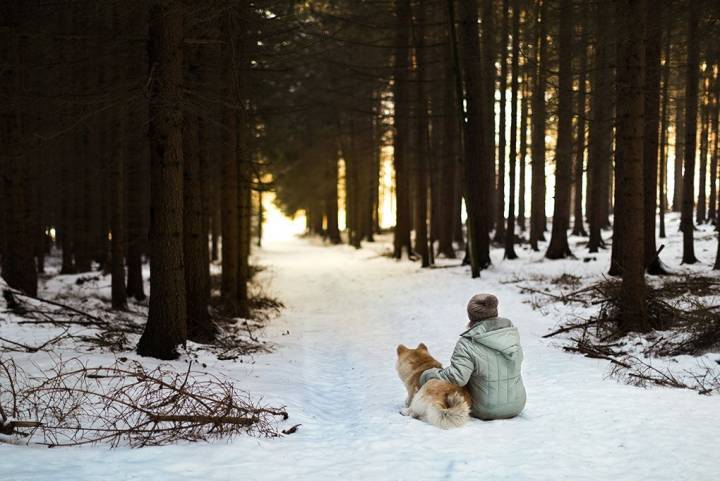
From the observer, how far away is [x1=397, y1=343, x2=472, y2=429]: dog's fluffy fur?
538 cm

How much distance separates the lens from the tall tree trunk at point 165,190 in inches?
301

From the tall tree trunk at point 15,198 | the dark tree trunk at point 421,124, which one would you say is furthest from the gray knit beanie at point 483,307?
the dark tree trunk at point 421,124

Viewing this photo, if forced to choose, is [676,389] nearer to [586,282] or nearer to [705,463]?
[705,463]

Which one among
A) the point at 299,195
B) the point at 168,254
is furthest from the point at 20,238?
the point at 299,195

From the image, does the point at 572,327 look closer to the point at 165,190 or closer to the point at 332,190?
the point at 165,190

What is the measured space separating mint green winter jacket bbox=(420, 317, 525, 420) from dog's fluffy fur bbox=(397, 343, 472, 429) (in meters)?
0.11

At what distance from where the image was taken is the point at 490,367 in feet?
18.2

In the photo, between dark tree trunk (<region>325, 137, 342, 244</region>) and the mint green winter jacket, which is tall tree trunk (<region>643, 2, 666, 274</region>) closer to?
the mint green winter jacket

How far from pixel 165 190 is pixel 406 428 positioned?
478cm

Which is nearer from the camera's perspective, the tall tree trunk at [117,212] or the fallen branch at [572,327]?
the fallen branch at [572,327]

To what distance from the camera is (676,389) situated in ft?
20.7

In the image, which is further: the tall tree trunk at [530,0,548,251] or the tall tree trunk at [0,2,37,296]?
the tall tree trunk at [530,0,548,251]

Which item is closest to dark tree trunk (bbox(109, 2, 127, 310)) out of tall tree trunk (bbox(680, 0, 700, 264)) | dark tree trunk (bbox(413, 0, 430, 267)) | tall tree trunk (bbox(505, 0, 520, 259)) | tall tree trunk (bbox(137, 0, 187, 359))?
tall tree trunk (bbox(137, 0, 187, 359))

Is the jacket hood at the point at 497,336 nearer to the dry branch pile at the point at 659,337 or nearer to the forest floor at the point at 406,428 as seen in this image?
the forest floor at the point at 406,428
